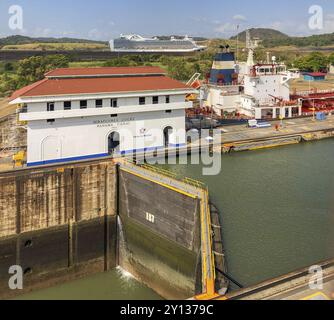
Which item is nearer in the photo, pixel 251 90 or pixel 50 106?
pixel 50 106

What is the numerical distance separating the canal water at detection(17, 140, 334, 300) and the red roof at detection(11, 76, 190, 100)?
5.36 metres

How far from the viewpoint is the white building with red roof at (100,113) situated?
23.4 metres

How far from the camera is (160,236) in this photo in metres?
19.0

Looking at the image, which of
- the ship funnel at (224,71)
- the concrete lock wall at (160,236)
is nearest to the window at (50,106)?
the concrete lock wall at (160,236)

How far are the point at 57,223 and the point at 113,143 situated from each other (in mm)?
7933

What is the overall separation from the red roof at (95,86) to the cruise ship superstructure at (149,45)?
264 feet

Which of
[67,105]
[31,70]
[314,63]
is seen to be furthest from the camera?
[314,63]

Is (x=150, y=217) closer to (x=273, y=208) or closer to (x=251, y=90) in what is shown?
(x=273, y=208)

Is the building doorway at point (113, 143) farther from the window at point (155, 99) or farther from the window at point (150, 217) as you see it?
the window at point (150, 217)

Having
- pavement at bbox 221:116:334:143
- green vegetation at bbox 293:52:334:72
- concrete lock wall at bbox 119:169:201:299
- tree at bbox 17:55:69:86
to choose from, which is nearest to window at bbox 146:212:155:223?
concrete lock wall at bbox 119:169:201:299

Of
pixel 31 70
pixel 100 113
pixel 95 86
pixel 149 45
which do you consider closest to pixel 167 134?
pixel 100 113

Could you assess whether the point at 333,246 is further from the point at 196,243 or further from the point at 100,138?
the point at 100,138

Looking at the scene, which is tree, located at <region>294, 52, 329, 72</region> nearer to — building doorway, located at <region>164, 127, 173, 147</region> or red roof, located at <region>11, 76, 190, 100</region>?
red roof, located at <region>11, 76, 190, 100</region>

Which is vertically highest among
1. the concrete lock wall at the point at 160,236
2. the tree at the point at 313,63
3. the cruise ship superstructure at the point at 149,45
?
the cruise ship superstructure at the point at 149,45
